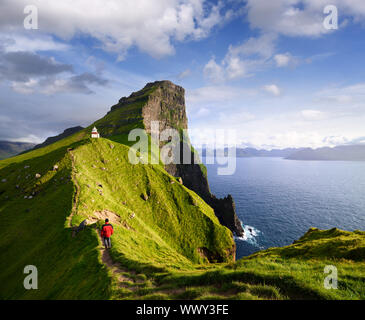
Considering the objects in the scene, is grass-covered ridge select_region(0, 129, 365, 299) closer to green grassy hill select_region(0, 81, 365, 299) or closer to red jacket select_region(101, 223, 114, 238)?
Answer: green grassy hill select_region(0, 81, 365, 299)

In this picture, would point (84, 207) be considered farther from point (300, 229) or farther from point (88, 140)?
point (300, 229)

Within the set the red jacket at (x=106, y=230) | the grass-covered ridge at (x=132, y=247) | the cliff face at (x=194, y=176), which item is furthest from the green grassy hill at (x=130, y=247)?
the cliff face at (x=194, y=176)

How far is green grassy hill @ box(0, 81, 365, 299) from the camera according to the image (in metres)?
10.5

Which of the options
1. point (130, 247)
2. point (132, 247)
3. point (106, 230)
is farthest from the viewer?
point (132, 247)

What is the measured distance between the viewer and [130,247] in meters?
25.3

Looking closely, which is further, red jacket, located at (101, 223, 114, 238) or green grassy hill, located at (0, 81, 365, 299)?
red jacket, located at (101, 223, 114, 238)

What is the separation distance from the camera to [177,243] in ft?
202

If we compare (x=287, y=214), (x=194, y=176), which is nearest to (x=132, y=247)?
(x=287, y=214)

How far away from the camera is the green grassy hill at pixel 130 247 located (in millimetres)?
10453

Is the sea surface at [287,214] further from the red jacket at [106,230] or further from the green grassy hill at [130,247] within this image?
the red jacket at [106,230]

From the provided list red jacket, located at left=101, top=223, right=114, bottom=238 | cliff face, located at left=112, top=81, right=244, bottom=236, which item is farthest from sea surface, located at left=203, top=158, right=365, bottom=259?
red jacket, located at left=101, top=223, right=114, bottom=238

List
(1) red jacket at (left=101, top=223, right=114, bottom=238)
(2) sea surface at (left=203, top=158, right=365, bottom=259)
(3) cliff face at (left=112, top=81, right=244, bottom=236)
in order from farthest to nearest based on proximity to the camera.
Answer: (3) cliff face at (left=112, top=81, right=244, bottom=236)
(2) sea surface at (left=203, top=158, right=365, bottom=259)
(1) red jacket at (left=101, top=223, right=114, bottom=238)

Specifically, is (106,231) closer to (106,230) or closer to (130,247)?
(106,230)
